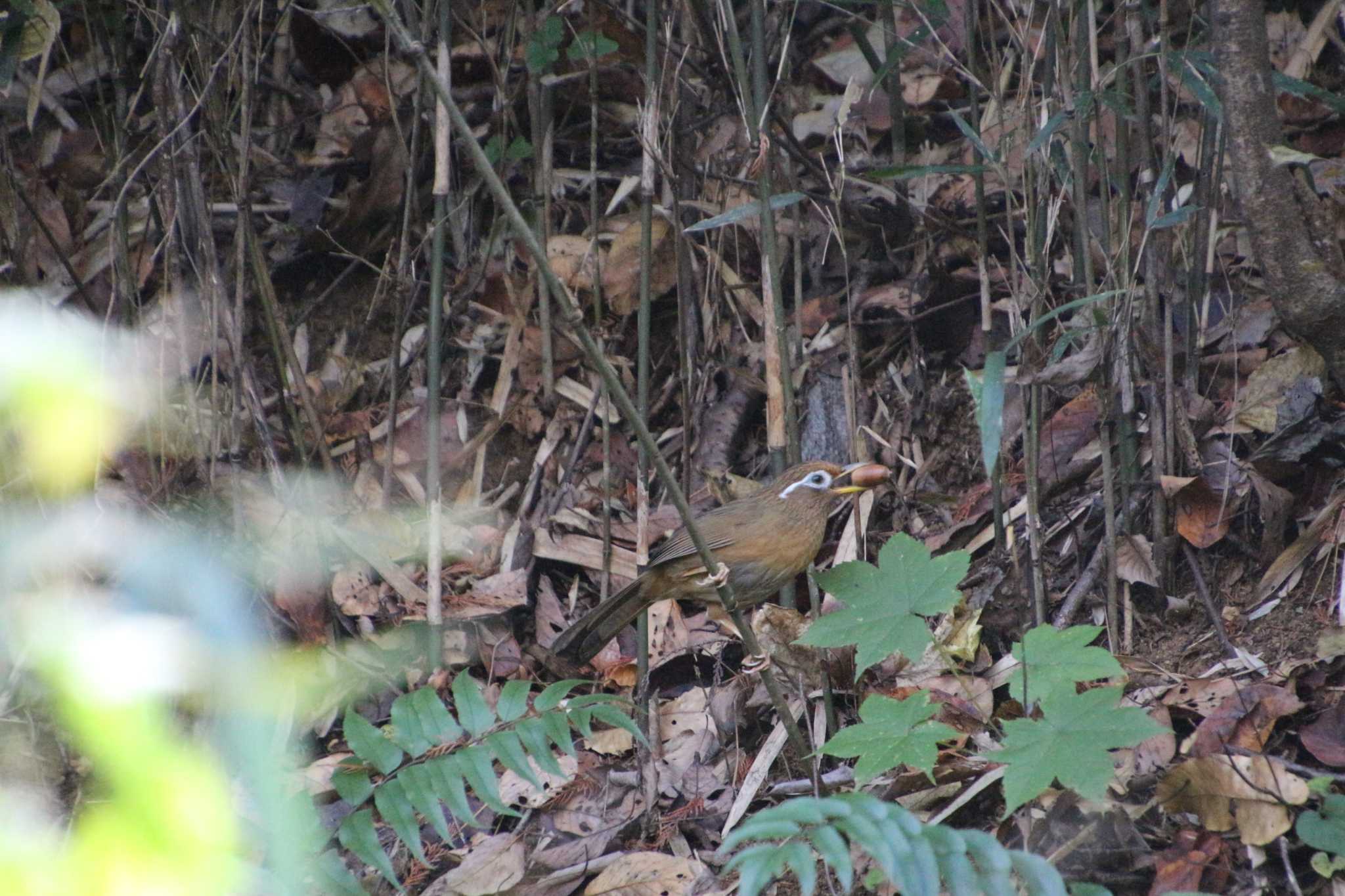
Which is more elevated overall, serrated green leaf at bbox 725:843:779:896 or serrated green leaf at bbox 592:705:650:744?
serrated green leaf at bbox 725:843:779:896

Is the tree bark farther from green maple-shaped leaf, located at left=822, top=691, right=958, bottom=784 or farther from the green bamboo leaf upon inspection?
green maple-shaped leaf, located at left=822, top=691, right=958, bottom=784

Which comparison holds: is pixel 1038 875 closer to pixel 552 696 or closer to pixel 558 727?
pixel 558 727

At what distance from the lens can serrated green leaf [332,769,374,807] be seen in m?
3.12

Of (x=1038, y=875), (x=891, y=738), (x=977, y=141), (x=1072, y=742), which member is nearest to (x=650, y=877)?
(x=891, y=738)

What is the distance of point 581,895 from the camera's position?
3746 millimetres

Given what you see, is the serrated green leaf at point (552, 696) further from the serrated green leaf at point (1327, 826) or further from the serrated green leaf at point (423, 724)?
the serrated green leaf at point (1327, 826)

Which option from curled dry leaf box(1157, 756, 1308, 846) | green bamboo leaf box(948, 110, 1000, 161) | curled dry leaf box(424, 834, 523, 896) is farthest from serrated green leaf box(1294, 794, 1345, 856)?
curled dry leaf box(424, 834, 523, 896)

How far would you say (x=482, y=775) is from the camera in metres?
3.02

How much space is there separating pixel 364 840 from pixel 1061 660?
1.77m

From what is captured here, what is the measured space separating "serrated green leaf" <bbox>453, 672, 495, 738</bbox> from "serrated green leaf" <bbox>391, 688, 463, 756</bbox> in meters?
0.04

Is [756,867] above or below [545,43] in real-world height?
below

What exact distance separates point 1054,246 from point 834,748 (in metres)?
2.99

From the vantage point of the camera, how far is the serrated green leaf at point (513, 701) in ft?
10.7

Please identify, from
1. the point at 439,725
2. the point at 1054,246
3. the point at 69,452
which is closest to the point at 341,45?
the point at 1054,246
